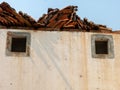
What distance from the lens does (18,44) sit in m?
15.5

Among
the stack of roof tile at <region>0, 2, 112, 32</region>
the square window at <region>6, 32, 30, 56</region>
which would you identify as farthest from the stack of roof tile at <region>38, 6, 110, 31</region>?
the square window at <region>6, 32, 30, 56</region>

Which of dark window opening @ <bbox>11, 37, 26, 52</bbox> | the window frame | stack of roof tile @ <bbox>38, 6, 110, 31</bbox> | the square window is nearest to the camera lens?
the square window

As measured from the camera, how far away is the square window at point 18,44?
15.0 meters

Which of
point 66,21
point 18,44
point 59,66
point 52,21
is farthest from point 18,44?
point 66,21

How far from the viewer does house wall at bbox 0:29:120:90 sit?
14.5 m

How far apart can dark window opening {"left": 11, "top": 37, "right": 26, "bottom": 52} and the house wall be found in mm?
371

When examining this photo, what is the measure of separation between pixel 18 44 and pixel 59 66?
1.97 meters

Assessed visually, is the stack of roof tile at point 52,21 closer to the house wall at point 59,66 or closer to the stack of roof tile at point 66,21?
the stack of roof tile at point 66,21

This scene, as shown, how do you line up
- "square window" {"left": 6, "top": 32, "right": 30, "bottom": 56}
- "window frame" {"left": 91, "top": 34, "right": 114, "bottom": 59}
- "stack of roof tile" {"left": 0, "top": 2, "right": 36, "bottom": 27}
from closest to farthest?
"square window" {"left": 6, "top": 32, "right": 30, "bottom": 56} → "window frame" {"left": 91, "top": 34, "right": 114, "bottom": 59} → "stack of roof tile" {"left": 0, "top": 2, "right": 36, "bottom": 27}

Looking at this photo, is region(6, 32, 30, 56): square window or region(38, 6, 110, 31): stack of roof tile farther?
region(38, 6, 110, 31): stack of roof tile

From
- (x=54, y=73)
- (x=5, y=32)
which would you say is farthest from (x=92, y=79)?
(x=5, y=32)

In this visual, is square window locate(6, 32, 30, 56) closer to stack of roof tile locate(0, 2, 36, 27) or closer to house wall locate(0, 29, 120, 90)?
house wall locate(0, 29, 120, 90)

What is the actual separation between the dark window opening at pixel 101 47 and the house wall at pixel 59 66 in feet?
1.27

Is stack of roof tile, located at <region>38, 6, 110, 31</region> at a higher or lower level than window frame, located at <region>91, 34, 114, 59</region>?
higher
